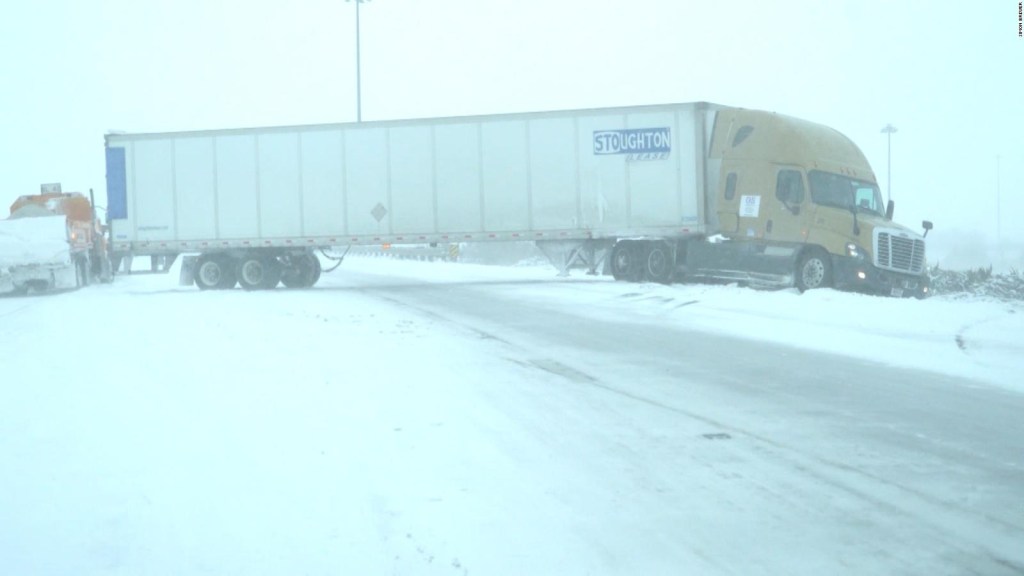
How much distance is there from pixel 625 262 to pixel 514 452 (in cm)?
2082

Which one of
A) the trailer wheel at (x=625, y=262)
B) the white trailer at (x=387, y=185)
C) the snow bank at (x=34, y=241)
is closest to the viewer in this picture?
the white trailer at (x=387, y=185)

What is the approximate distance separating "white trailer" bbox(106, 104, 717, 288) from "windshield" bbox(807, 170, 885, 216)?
4.55 metres

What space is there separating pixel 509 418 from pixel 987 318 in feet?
35.1

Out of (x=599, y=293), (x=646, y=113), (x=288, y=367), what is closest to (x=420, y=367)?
→ (x=288, y=367)

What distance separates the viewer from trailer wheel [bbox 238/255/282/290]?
2853 cm

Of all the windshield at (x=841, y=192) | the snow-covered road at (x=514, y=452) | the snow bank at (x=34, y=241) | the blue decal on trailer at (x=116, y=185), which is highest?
the blue decal on trailer at (x=116, y=185)

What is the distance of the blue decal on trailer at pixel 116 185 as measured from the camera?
2797 cm

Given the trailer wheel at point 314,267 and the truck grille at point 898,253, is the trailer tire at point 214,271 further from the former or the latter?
the truck grille at point 898,253

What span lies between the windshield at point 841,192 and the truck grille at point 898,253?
1.06 metres

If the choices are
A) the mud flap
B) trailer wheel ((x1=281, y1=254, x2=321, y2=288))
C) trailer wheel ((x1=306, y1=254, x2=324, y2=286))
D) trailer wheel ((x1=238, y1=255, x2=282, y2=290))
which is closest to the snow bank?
the mud flap

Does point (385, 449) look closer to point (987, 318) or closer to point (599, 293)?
point (987, 318)

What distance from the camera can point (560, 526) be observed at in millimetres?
6137

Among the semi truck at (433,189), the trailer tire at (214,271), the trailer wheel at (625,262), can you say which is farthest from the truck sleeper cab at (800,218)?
the trailer tire at (214,271)

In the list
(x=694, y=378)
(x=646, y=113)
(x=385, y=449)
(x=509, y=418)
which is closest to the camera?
(x=385, y=449)
